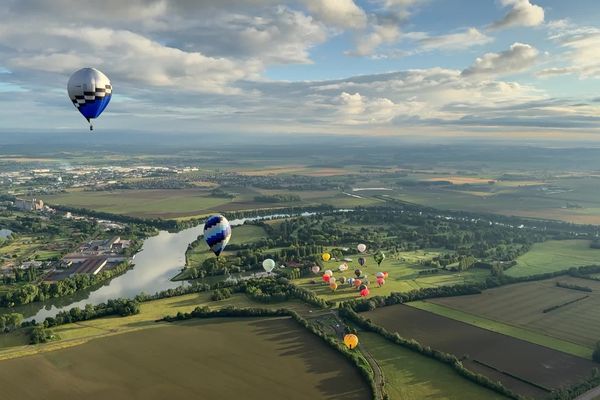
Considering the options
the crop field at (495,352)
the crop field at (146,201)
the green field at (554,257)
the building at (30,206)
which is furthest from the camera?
the building at (30,206)

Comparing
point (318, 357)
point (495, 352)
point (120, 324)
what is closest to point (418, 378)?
point (318, 357)

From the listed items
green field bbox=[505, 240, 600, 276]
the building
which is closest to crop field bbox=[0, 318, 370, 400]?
green field bbox=[505, 240, 600, 276]

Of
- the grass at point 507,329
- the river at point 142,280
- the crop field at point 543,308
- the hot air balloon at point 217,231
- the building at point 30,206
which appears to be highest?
the hot air balloon at point 217,231

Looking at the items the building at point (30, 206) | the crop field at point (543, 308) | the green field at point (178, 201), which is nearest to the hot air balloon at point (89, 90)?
the crop field at point (543, 308)

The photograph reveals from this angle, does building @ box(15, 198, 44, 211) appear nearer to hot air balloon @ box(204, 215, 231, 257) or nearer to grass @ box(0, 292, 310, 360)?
grass @ box(0, 292, 310, 360)

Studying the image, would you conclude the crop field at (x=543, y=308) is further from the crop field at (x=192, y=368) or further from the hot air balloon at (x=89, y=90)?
the hot air balloon at (x=89, y=90)

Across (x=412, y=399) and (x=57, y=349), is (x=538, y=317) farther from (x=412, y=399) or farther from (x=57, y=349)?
(x=57, y=349)
